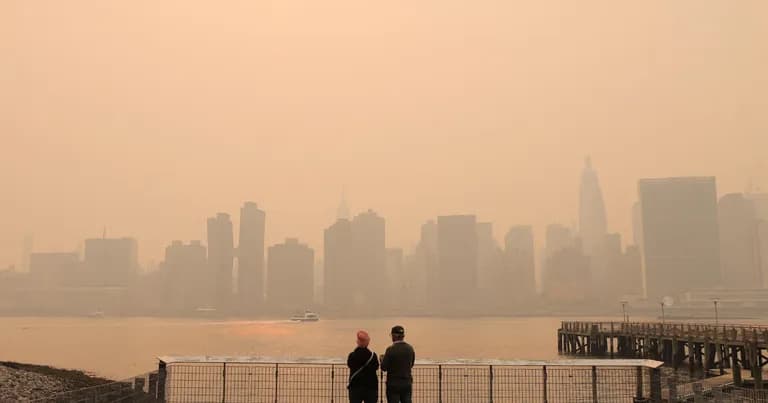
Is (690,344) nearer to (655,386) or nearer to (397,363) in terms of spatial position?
(655,386)

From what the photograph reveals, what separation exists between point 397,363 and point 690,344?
150 feet

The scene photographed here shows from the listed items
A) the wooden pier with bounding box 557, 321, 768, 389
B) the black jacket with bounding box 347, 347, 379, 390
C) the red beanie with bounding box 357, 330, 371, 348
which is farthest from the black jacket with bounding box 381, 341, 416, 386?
the wooden pier with bounding box 557, 321, 768, 389

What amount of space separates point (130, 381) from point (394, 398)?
335 inches

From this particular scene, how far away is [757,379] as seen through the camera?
3675 centimetres

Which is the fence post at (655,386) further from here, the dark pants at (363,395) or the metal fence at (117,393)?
the metal fence at (117,393)

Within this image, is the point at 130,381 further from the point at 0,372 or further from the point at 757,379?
the point at 757,379

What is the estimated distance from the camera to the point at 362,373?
11.9m

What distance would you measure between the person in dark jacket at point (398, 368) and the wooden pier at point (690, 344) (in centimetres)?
3009

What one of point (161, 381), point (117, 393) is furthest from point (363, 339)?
point (117, 393)

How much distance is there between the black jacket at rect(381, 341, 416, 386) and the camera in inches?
471

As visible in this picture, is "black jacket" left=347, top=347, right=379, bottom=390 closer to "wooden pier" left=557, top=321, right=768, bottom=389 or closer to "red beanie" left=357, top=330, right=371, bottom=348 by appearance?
"red beanie" left=357, top=330, right=371, bottom=348

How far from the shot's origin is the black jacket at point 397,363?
1195 centimetres

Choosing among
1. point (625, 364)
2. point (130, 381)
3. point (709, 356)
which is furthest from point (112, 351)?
point (625, 364)

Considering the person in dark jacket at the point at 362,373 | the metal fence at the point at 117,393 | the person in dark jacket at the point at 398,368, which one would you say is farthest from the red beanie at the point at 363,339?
the metal fence at the point at 117,393
